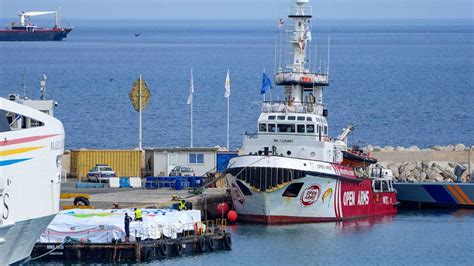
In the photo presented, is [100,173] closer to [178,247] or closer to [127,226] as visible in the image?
[178,247]

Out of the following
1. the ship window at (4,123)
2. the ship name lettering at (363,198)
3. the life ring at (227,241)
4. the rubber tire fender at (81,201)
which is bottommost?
the life ring at (227,241)

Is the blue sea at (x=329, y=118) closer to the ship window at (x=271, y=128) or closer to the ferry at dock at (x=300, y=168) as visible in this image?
the ferry at dock at (x=300, y=168)

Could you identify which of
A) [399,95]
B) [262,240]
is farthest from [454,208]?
[399,95]

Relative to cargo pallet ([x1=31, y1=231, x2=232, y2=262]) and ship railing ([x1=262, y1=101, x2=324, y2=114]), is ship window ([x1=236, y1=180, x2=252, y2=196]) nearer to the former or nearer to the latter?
ship railing ([x1=262, y1=101, x2=324, y2=114])

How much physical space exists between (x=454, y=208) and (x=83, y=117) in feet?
189

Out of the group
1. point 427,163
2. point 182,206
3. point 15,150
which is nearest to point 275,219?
point 182,206

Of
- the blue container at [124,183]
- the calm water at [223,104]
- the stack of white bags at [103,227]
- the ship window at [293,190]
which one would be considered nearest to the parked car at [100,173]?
the blue container at [124,183]

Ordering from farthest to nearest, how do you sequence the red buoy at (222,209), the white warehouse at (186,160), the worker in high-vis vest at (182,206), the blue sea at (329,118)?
the white warehouse at (186,160)
the red buoy at (222,209)
the blue sea at (329,118)
the worker in high-vis vest at (182,206)

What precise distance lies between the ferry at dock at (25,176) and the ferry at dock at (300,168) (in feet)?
52.4

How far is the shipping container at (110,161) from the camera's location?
7044cm

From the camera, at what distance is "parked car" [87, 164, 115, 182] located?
6800 centimetres

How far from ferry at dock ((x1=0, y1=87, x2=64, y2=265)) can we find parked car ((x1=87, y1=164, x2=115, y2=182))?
69.2ft

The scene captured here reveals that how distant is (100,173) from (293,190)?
36.4ft

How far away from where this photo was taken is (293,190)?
2429 inches
